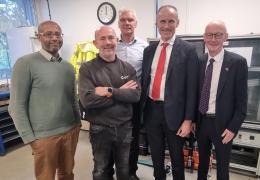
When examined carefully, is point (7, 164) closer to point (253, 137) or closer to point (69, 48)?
point (69, 48)

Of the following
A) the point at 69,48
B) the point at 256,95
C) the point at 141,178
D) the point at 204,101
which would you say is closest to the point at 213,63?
the point at 204,101

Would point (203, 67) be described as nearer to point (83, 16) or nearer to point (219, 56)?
point (219, 56)

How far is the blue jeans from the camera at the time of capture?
63.0 inches

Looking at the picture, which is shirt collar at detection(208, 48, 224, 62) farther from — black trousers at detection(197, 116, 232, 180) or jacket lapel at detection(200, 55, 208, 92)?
black trousers at detection(197, 116, 232, 180)

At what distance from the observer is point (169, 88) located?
5.27 feet

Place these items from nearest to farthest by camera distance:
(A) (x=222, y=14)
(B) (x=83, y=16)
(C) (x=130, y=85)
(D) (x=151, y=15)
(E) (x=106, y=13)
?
(C) (x=130, y=85)
(A) (x=222, y=14)
(D) (x=151, y=15)
(E) (x=106, y=13)
(B) (x=83, y=16)

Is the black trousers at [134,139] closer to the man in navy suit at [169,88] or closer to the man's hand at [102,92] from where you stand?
the man in navy suit at [169,88]

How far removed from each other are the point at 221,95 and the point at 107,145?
0.94 metres

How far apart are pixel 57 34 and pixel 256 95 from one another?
216 cm

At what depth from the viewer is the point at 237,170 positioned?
8.05 ft

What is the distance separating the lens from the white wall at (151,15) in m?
2.56

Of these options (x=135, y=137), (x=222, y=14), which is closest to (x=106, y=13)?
(x=222, y=14)

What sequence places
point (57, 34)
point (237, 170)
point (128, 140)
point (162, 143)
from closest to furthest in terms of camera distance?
point (57, 34)
point (128, 140)
point (162, 143)
point (237, 170)

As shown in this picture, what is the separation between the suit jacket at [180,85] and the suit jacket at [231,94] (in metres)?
0.19
